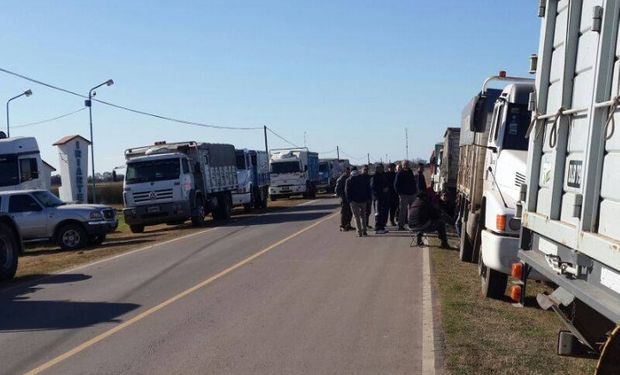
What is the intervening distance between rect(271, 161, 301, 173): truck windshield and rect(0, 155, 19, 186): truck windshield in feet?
71.6

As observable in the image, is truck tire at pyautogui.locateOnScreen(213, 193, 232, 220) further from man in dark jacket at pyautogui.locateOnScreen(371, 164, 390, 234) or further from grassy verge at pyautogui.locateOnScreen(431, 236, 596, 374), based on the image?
grassy verge at pyautogui.locateOnScreen(431, 236, 596, 374)

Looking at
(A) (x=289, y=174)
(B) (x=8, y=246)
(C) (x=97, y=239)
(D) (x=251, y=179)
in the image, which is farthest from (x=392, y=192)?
(A) (x=289, y=174)

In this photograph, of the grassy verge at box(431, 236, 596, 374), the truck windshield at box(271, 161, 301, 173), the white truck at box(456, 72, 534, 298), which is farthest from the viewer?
the truck windshield at box(271, 161, 301, 173)

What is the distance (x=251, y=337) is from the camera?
8070mm

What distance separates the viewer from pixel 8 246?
1427 cm

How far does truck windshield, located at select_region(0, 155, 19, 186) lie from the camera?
79.3 ft

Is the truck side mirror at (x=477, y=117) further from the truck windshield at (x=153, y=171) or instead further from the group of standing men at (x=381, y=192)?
the truck windshield at (x=153, y=171)

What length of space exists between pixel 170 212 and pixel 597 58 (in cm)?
2239

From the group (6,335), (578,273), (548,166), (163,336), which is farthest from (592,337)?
(6,335)

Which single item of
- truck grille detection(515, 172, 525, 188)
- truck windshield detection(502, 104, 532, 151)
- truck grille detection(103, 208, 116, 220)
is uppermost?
truck windshield detection(502, 104, 532, 151)

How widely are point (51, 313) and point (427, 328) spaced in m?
5.21

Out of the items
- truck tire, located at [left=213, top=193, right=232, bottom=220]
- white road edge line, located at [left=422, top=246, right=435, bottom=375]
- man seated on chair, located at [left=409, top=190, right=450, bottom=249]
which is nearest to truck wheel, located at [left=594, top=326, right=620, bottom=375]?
white road edge line, located at [left=422, top=246, right=435, bottom=375]

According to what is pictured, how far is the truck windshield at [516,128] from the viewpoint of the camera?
1020 centimetres

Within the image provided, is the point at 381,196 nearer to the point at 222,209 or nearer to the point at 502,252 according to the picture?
the point at 502,252
